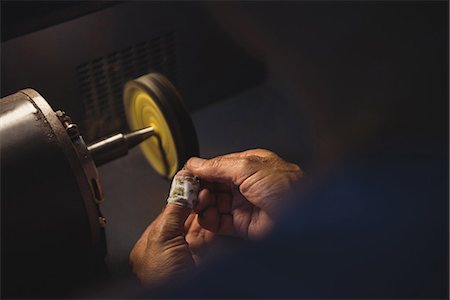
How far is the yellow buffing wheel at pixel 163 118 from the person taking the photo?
46.7 inches

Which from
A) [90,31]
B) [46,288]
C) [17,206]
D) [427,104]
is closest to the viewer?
[17,206]

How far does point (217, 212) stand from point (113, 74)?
16.4 inches

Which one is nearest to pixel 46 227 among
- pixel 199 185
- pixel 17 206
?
pixel 17 206

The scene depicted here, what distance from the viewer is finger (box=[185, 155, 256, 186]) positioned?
100 centimetres

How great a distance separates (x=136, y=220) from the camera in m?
1.31

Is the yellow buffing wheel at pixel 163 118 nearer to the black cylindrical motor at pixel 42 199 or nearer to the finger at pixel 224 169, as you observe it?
the finger at pixel 224 169

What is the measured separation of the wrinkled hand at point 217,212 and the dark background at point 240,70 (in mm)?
202

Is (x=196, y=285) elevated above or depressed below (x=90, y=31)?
below

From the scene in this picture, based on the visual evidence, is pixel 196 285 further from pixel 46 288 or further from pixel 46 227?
pixel 46 288

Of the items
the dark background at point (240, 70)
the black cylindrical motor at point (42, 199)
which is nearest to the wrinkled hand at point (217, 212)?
the black cylindrical motor at point (42, 199)

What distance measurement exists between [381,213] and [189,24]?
0.87 meters

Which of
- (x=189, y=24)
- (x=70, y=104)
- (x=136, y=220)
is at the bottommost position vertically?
(x=136, y=220)

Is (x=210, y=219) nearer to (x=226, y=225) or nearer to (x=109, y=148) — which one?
(x=226, y=225)

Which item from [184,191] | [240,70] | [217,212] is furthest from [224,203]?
[240,70]
